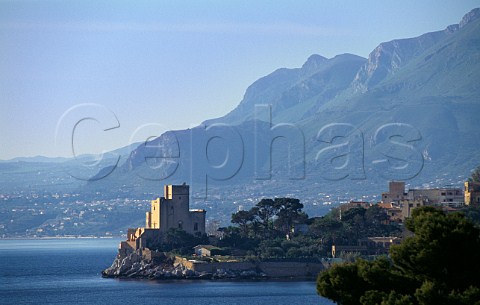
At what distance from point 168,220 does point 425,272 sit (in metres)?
58.7

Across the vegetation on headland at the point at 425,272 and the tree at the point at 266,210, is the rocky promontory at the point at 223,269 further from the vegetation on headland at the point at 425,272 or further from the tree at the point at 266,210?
the vegetation on headland at the point at 425,272

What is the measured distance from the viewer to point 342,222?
99.9 m

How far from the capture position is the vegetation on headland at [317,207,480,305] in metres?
36.6

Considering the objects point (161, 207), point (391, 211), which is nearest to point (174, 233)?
point (161, 207)

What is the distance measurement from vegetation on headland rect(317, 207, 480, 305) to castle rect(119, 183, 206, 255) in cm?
5563

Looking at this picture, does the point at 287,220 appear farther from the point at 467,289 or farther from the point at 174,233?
the point at 467,289

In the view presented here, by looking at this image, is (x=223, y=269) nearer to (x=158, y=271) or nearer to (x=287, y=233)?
(x=158, y=271)

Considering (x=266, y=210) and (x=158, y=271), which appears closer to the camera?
(x=158, y=271)

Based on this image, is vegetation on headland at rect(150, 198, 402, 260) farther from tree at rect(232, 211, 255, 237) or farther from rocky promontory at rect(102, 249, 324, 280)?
rocky promontory at rect(102, 249, 324, 280)

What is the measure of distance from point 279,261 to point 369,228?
13029 millimetres

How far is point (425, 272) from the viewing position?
38469 millimetres

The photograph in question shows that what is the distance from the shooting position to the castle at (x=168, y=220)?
95688 millimetres

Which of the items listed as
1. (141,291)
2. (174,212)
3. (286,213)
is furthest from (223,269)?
(286,213)

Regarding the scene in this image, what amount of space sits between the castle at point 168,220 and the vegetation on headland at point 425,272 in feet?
182
